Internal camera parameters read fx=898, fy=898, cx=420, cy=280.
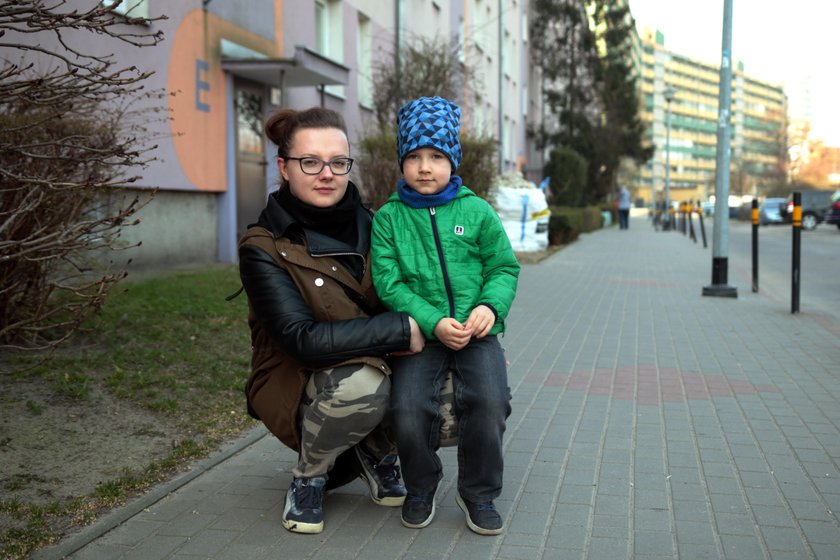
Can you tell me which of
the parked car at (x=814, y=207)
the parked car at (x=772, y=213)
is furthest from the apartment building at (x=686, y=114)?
the parked car at (x=814, y=207)

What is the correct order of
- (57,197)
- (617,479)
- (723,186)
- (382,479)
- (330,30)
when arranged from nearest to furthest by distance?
(382,479), (617,479), (57,197), (723,186), (330,30)

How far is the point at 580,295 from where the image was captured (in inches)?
475

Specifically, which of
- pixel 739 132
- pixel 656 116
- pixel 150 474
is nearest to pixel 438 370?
pixel 150 474

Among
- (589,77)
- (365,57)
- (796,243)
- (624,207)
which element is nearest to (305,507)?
(796,243)

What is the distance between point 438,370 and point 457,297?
297 mm

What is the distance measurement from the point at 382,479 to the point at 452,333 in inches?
33.4

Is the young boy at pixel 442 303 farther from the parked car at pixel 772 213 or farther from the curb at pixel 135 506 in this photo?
the parked car at pixel 772 213

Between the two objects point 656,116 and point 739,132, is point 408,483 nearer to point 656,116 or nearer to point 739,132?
point 656,116

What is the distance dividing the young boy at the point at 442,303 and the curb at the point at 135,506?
1113 millimetres

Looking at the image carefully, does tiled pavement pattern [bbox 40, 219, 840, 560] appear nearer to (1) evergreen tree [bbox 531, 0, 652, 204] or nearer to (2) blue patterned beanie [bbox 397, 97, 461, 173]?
(2) blue patterned beanie [bbox 397, 97, 461, 173]

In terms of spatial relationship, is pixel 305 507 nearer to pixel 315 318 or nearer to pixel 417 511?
pixel 417 511

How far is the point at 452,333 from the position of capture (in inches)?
133

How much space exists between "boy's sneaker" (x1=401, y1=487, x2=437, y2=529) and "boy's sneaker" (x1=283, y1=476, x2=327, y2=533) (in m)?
0.34

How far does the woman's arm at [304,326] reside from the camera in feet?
10.9
